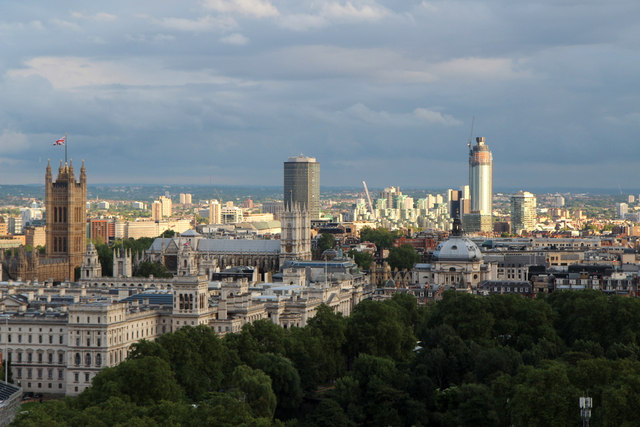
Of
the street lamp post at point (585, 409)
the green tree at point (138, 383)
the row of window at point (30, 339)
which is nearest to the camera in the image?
the street lamp post at point (585, 409)

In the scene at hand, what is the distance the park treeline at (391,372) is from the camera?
8962 centimetres

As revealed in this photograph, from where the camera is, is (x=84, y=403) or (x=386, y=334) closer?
(x=84, y=403)

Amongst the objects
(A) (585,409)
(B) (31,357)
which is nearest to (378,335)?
(B) (31,357)

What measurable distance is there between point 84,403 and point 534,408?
3285 centimetres

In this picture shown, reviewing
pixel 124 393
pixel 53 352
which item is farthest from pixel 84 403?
pixel 53 352

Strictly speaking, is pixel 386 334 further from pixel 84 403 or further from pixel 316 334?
pixel 84 403

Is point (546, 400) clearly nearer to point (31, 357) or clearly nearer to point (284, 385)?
point (284, 385)

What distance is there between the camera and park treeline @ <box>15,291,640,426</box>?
294 ft

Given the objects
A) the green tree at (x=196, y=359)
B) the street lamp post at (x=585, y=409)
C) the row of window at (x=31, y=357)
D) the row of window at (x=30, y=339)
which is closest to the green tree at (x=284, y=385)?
the green tree at (x=196, y=359)

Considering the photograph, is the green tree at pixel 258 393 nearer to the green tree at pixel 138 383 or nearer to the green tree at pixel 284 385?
the green tree at pixel 138 383

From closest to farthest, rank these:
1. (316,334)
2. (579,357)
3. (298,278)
A: (579,357) < (316,334) < (298,278)

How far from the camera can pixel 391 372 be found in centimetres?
11212

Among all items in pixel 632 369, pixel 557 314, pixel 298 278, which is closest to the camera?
pixel 632 369

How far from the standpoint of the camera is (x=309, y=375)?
121 m
